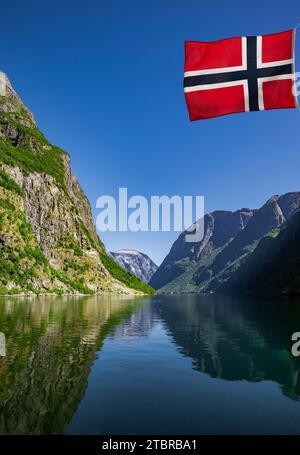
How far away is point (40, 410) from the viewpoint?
14.9 meters

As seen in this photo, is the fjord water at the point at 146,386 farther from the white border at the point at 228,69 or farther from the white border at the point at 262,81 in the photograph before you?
the white border at the point at 228,69

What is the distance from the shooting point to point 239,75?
1440 centimetres

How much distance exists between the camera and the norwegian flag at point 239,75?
13914 mm

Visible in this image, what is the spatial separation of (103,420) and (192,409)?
A: 424 centimetres

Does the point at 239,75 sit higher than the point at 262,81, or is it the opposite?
the point at 239,75
